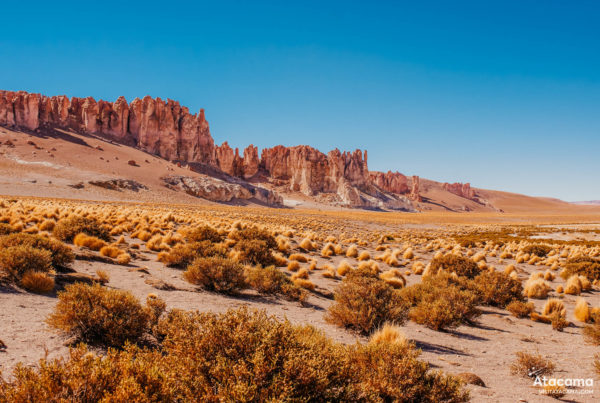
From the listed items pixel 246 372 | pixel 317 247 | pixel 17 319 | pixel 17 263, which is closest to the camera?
pixel 246 372

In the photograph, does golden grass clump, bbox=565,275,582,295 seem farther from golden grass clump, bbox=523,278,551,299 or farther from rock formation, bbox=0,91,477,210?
rock formation, bbox=0,91,477,210

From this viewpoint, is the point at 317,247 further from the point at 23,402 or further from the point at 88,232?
the point at 23,402

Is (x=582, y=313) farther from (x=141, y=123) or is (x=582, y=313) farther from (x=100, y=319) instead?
(x=141, y=123)

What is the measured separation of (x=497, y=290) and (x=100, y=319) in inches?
434

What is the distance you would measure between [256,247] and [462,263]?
363 inches

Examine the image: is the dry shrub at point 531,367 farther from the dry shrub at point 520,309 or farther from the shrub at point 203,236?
the shrub at point 203,236

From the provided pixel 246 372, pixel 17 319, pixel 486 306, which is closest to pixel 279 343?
pixel 246 372

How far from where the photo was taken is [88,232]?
1474 centimetres

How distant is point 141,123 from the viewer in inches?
4791

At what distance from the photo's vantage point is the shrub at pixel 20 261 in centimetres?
737

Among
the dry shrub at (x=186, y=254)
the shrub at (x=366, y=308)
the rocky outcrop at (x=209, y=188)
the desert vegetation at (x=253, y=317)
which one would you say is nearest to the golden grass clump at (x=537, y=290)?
the desert vegetation at (x=253, y=317)

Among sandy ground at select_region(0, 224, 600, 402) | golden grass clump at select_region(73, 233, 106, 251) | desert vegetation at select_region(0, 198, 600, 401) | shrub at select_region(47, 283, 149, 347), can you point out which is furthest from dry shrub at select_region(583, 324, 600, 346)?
golden grass clump at select_region(73, 233, 106, 251)

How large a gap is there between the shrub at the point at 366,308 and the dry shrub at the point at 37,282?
610 cm

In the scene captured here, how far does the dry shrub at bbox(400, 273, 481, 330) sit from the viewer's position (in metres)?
7.97
